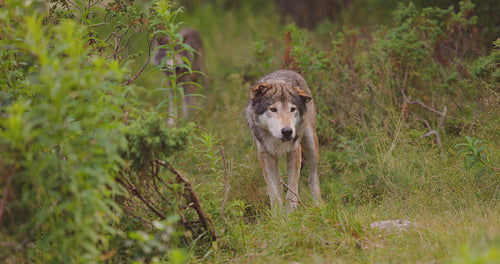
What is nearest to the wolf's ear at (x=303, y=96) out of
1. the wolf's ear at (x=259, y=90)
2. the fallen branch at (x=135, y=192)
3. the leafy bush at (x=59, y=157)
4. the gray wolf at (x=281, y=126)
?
the gray wolf at (x=281, y=126)

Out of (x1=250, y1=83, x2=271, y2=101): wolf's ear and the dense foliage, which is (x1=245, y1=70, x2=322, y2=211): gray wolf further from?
the dense foliage

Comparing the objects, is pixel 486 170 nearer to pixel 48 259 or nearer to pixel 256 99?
pixel 256 99

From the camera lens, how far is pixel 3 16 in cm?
307

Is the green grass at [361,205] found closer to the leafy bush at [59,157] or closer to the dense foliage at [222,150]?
the dense foliage at [222,150]

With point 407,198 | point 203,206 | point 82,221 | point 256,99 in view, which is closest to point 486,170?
point 407,198

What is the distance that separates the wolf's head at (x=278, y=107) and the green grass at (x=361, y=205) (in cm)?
53

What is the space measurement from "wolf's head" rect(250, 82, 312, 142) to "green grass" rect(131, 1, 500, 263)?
0.53m

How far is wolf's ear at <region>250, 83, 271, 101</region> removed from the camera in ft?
16.3

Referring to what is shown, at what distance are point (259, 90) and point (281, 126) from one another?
604mm

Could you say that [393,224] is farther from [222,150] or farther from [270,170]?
[270,170]

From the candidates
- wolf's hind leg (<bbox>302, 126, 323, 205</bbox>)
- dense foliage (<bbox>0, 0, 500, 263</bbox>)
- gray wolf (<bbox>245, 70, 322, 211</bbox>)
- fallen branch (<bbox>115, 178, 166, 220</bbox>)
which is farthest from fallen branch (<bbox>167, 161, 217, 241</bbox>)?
wolf's hind leg (<bbox>302, 126, 323, 205</bbox>)

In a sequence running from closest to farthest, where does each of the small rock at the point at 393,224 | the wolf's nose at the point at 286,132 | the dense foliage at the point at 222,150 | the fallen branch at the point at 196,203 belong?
the dense foliage at the point at 222,150
the fallen branch at the point at 196,203
the small rock at the point at 393,224
the wolf's nose at the point at 286,132

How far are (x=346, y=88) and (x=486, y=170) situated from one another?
2.59m

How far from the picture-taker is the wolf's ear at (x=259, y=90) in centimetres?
497
